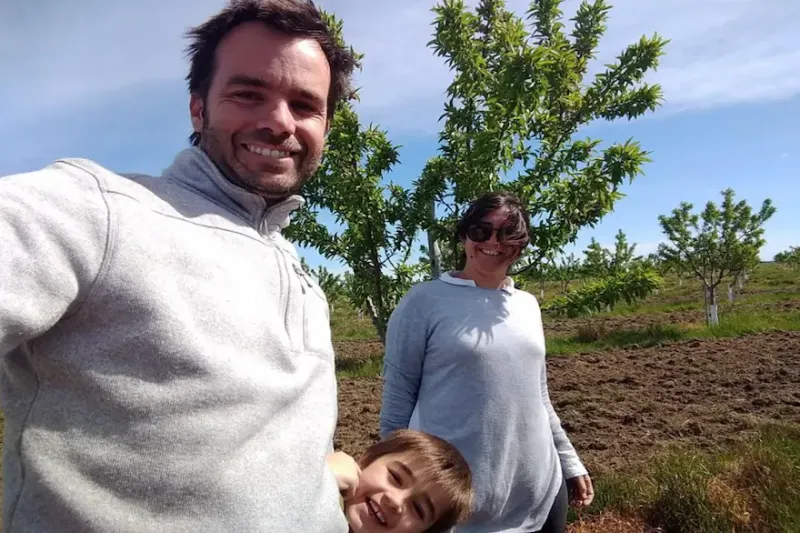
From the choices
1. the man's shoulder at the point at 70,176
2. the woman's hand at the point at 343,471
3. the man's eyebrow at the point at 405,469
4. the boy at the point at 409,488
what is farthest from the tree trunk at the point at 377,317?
the man's shoulder at the point at 70,176

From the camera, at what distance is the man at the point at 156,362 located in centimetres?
73

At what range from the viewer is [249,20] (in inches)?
43.7

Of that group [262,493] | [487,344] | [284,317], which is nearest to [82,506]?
[262,493]

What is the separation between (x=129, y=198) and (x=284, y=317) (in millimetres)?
335

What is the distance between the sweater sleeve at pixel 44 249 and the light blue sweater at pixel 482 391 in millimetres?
1485

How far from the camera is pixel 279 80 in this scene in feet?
3.58

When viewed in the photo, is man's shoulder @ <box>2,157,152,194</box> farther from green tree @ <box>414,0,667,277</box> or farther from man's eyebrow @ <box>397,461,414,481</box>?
green tree @ <box>414,0,667,277</box>

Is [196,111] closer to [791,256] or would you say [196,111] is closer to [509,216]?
[509,216]

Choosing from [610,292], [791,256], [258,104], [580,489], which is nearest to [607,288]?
[610,292]

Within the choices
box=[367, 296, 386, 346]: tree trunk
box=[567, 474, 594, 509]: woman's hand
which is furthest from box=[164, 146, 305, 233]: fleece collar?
box=[367, 296, 386, 346]: tree trunk

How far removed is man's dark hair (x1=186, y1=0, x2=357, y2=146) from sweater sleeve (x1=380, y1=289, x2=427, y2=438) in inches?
45.6

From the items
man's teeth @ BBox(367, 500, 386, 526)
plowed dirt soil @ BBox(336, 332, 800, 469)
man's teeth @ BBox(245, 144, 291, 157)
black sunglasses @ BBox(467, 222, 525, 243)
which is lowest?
plowed dirt soil @ BBox(336, 332, 800, 469)

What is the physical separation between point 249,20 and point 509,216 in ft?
4.43

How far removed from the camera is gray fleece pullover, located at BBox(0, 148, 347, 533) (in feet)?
2.40
